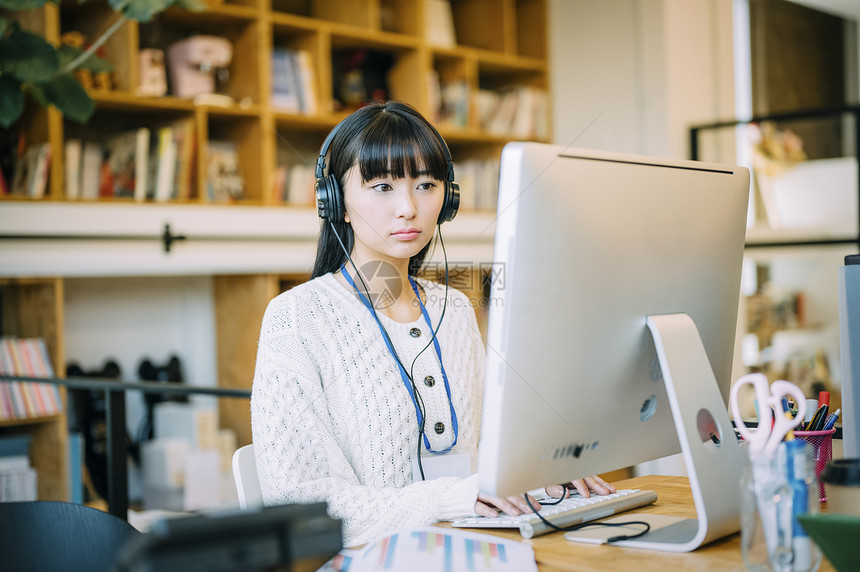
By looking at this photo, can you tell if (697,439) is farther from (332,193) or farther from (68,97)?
(68,97)

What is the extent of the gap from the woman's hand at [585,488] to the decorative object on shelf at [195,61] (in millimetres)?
2484

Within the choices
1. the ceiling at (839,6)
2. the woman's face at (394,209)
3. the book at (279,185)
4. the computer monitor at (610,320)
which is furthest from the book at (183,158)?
the ceiling at (839,6)

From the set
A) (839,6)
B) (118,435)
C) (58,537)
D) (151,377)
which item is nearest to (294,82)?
(151,377)

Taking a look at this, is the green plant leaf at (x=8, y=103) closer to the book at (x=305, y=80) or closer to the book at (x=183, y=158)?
the book at (x=183, y=158)

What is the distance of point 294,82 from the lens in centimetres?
339

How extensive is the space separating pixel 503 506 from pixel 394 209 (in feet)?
1.69

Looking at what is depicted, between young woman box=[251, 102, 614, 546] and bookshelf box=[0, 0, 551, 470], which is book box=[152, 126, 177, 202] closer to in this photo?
bookshelf box=[0, 0, 551, 470]

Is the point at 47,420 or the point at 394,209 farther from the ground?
the point at 394,209

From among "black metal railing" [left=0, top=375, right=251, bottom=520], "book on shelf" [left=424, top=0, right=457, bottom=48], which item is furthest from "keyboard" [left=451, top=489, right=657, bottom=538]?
"book on shelf" [left=424, top=0, right=457, bottom=48]

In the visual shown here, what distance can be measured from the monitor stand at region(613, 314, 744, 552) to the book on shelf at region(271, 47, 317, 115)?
2.64m

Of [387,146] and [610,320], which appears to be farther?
[387,146]

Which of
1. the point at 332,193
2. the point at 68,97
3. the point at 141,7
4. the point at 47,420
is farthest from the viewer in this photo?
the point at 47,420

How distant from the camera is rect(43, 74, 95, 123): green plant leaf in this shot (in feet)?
7.38

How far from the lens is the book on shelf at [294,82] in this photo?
333 centimetres
